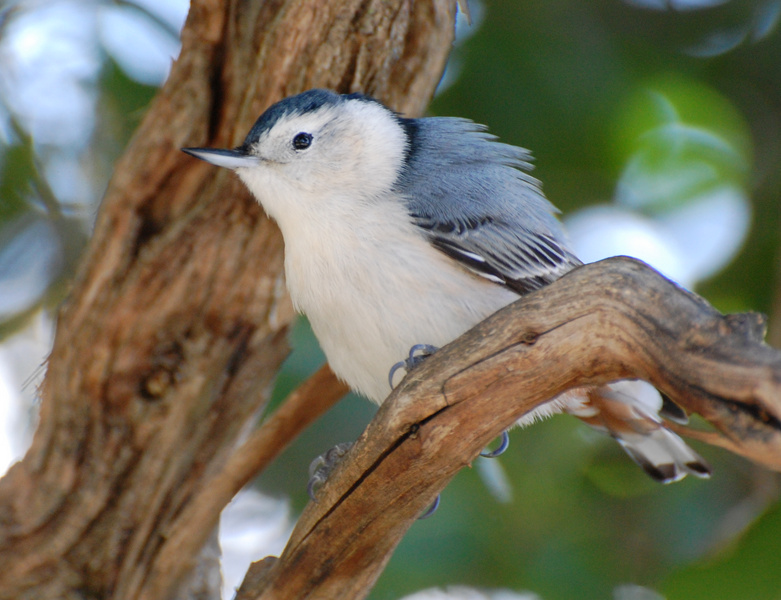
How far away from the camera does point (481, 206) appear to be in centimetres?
141

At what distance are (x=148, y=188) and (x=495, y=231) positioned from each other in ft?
2.51

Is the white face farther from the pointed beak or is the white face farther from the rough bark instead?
the rough bark

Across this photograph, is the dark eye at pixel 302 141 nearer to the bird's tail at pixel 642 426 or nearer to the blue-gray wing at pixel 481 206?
the blue-gray wing at pixel 481 206

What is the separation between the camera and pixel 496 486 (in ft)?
7.38

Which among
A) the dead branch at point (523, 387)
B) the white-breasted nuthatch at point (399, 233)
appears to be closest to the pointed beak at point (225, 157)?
the white-breasted nuthatch at point (399, 233)

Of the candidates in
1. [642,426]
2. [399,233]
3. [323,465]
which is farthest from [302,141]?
[642,426]

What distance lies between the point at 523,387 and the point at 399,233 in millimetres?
409

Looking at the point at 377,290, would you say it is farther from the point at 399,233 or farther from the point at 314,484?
the point at 314,484

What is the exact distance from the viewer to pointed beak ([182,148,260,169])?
143 centimetres

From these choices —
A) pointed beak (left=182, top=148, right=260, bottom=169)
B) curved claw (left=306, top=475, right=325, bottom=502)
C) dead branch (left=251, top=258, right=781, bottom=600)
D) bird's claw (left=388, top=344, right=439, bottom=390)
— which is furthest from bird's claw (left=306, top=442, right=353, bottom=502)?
pointed beak (left=182, top=148, right=260, bottom=169)

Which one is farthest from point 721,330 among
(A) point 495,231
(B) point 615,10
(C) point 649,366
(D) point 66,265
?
(D) point 66,265

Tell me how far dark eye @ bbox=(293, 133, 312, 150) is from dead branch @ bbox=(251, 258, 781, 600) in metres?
0.61

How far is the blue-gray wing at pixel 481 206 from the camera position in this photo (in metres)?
1.35

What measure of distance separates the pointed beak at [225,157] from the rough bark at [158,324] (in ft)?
0.65
